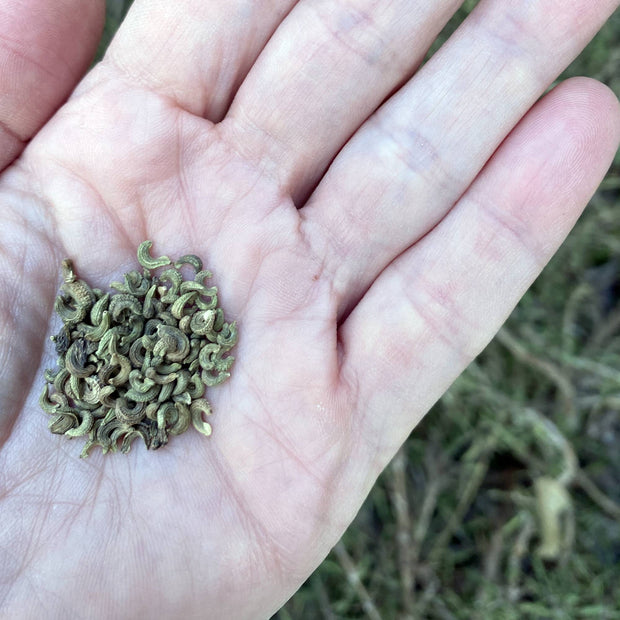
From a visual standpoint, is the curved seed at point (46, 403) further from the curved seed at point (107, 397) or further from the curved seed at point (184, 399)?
the curved seed at point (184, 399)

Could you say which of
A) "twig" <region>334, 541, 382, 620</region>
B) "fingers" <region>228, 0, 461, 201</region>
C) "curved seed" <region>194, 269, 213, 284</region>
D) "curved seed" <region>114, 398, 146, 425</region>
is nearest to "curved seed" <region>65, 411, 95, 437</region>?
"curved seed" <region>114, 398, 146, 425</region>

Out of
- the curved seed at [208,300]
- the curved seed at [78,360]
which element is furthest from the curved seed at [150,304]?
the curved seed at [78,360]

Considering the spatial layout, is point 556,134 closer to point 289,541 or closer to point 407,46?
point 407,46

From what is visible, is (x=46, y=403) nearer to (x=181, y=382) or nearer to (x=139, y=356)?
(x=139, y=356)

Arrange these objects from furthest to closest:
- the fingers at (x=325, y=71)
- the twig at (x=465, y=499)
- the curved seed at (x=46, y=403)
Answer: the twig at (x=465, y=499)
the fingers at (x=325, y=71)
the curved seed at (x=46, y=403)

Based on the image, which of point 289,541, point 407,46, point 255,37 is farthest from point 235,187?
point 289,541

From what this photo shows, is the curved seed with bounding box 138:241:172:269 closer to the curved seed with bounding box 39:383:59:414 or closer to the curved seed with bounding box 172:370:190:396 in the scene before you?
the curved seed with bounding box 172:370:190:396
